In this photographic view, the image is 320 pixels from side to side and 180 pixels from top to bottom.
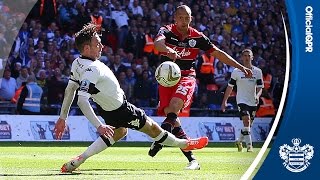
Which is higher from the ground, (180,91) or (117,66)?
(180,91)

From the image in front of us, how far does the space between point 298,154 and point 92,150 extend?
308cm

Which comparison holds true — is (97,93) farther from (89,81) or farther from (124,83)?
(124,83)

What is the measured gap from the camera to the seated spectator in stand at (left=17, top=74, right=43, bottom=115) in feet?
63.3

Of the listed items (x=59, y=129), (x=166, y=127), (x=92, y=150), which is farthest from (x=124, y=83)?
(x=59, y=129)

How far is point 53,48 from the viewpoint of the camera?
20469 mm

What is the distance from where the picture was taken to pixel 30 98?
19.4m

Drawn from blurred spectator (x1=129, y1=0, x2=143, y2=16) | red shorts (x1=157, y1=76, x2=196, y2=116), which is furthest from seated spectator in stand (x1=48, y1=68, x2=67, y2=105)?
red shorts (x1=157, y1=76, x2=196, y2=116)

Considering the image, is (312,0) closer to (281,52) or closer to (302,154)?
(302,154)

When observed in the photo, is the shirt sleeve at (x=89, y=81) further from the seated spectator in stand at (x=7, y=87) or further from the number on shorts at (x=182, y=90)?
the seated spectator in stand at (x=7, y=87)

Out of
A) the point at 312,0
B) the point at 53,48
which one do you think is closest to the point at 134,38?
the point at 53,48

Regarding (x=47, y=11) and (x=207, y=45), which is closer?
(x=207, y=45)

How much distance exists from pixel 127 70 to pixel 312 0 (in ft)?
38.6

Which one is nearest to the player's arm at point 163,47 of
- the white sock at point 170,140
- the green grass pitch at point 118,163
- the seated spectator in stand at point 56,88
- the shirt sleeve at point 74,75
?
the white sock at point 170,140

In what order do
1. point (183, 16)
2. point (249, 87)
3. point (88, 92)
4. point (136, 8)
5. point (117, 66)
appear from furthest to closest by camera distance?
point (136, 8)
point (117, 66)
point (249, 87)
point (183, 16)
point (88, 92)
